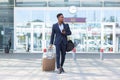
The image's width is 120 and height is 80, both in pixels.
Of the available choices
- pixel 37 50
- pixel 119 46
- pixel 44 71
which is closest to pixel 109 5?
pixel 119 46

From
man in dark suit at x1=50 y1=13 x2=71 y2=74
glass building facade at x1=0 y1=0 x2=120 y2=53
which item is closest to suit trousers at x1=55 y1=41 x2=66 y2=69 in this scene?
man in dark suit at x1=50 y1=13 x2=71 y2=74

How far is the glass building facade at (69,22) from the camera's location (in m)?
32.9

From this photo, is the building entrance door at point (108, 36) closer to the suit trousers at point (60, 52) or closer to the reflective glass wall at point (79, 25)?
the reflective glass wall at point (79, 25)

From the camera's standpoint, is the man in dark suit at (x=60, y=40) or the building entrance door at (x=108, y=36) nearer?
the man in dark suit at (x=60, y=40)

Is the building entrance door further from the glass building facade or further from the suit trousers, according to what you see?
the suit trousers

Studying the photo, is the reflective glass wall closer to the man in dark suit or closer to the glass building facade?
the glass building facade

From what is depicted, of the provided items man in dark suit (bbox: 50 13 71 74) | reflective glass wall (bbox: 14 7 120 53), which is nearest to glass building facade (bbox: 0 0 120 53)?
reflective glass wall (bbox: 14 7 120 53)

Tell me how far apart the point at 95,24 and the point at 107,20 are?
1.05 meters

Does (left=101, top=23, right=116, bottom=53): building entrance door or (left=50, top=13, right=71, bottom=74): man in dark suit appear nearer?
(left=50, top=13, right=71, bottom=74): man in dark suit

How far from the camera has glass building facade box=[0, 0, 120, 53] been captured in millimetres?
32938

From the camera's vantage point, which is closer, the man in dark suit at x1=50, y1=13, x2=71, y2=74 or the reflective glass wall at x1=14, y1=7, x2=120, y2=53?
the man in dark suit at x1=50, y1=13, x2=71, y2=74

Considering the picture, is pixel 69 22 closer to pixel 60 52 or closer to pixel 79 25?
pixel 79 25

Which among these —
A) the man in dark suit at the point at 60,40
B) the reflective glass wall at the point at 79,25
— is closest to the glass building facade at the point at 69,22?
the reflective glass wall at the point at 79,25

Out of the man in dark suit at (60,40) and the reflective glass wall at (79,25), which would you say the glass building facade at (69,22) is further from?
the man in dark suit at (60,40)
